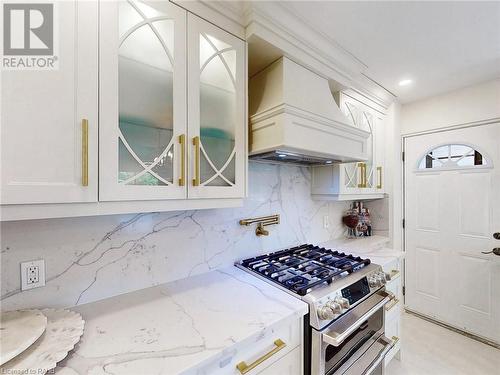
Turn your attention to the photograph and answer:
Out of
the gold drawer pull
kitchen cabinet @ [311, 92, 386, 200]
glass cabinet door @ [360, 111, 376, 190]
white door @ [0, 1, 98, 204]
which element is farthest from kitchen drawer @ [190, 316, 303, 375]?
glass cabinet door @ [360, 111, 376, 190]

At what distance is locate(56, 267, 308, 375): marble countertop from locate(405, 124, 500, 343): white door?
7.23 ft

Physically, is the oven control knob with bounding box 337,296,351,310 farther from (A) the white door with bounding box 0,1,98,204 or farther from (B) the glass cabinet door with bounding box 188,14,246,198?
(A) the white door with bounding box 0,1,98,204

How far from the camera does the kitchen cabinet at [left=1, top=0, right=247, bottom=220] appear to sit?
0.73 metres

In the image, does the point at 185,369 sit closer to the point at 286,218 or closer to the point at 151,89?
the point at 151,89

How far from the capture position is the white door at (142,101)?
87 centimetres

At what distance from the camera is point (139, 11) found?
3.10 ft

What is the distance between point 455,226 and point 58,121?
10.4ft

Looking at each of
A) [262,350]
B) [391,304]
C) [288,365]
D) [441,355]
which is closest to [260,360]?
[262,350]

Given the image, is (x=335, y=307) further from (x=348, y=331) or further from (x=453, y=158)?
(x=453, y=158)

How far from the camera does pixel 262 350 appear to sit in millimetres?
933

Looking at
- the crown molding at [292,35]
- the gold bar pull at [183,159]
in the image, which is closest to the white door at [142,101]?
the gold bar pull at [183,159]

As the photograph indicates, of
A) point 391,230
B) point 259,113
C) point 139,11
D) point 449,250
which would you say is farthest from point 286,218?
point 449,250

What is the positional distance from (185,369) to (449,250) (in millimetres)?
2789

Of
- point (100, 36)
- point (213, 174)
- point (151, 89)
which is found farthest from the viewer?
point (213, 174)
